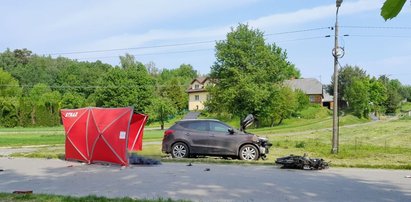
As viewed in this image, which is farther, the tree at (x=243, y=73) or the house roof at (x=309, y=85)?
the house roof at (x=309, y=85)

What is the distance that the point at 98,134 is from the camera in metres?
15.2

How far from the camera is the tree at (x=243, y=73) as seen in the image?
173 feet

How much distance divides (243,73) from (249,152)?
3657cm

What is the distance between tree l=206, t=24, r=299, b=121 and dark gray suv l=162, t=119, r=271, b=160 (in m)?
33.9

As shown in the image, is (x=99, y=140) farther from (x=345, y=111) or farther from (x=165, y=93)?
(x=165, y=93)

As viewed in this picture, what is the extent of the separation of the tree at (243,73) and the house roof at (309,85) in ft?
137

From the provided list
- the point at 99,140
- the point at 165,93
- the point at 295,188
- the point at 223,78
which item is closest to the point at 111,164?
the point at 99,140

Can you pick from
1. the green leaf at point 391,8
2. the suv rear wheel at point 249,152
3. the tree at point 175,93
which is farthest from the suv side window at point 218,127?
the tree at point 175,93

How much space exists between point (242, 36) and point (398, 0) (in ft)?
181

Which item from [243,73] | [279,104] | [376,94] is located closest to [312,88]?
[376,94]

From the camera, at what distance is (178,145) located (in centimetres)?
1838

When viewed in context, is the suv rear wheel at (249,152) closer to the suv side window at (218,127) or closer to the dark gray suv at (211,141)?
the dark gray suv at (211,141)

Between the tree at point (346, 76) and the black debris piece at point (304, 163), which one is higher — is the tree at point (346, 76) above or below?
above

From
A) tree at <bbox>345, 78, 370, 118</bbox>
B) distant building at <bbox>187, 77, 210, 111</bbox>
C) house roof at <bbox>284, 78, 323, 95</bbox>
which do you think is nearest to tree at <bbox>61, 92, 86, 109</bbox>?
distant building at <bbox>187, 77, 210, 111</bbox>
